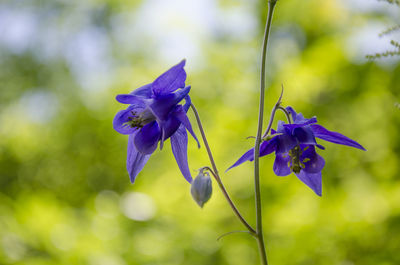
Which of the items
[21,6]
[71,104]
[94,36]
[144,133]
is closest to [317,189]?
[144,133]

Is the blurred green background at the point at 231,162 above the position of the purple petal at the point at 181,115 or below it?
above

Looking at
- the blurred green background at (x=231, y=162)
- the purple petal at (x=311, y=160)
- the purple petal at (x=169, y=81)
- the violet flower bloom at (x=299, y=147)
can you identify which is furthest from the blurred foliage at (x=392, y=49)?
the purple petal at (x=169, y=81)

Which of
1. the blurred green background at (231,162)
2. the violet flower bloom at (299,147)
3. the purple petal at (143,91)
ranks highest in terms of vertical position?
the blurred green background at (231,162)

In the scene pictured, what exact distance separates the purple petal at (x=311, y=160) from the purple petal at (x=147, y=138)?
1.55 ft

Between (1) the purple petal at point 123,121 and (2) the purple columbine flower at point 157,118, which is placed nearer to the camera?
(2) the purple columbine flower at point 157,118

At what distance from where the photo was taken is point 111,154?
4.07 metres

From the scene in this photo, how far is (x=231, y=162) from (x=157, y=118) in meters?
1.62

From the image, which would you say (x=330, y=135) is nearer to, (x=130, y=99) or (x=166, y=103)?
(x=166, y=103)

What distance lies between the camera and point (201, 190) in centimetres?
114

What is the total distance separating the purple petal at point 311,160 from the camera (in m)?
1.25

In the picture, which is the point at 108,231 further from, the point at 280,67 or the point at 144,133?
the point at 280,67

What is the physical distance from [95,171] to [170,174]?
5.28 feet

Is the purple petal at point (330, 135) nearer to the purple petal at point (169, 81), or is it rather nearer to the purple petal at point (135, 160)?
the purple petal at point (169, 81)

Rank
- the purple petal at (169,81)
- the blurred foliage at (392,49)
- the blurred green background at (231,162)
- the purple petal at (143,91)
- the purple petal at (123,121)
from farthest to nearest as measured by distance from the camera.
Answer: the blurred green background at (231,162) → the purple petal at (123,121) → the purple petal at (143,91) → the purple petal at (169,81) → the blurred foliage at (392,49)
